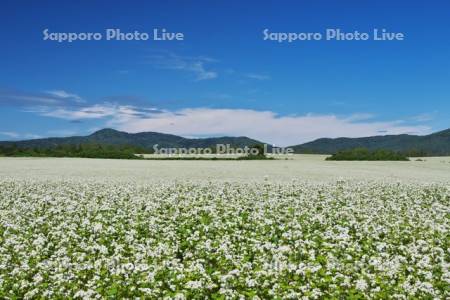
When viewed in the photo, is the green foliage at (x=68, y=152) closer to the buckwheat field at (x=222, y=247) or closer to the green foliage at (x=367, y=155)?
the green foliage at (x=367, y=155)

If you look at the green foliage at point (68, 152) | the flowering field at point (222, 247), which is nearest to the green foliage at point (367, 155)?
the green foliage at point (68, 152)

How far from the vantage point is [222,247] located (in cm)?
1199

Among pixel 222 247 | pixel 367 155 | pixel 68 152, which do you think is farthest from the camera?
pixel 68 152

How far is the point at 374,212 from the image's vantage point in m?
18.7

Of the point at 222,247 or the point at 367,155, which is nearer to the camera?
the point at 222,247

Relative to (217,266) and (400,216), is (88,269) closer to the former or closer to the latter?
(217,266)

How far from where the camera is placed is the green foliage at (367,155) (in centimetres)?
7875

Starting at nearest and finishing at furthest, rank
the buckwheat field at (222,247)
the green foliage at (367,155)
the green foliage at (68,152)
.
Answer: the buckwheat field at (222,247), the green foliage at (367,155), the green foliage at (68,152)

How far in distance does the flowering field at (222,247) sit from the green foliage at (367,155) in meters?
56.1

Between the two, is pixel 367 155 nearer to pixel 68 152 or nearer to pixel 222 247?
pixel 68 152

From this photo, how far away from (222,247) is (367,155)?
7186cm

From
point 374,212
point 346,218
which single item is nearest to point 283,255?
point 346,218

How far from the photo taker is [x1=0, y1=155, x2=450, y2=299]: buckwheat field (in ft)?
31.7

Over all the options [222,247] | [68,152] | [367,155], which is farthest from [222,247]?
[68,152]
